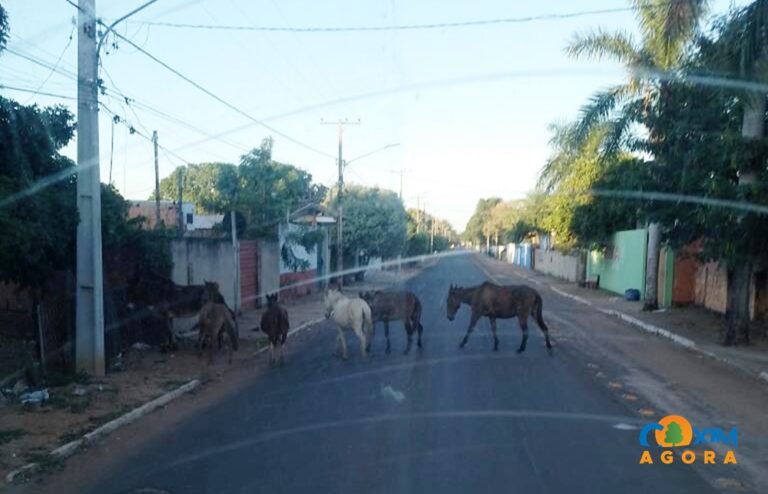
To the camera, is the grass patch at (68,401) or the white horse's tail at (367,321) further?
the white horse's tail at (367,321)

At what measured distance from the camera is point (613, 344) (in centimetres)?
1778

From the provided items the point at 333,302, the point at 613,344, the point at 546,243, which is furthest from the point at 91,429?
the point at 546,243

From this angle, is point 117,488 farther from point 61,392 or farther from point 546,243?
point 546,243

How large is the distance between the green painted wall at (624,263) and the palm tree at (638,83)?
4.96 m

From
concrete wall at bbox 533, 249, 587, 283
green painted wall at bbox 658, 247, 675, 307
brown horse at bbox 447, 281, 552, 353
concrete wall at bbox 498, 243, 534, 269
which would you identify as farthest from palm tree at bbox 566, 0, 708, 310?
concrete wall at bbox 498, 243, 534, 269

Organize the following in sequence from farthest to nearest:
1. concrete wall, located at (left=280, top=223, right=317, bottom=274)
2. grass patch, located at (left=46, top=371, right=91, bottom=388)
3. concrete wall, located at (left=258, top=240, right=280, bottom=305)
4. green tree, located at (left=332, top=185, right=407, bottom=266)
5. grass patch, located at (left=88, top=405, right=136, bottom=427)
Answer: green tree, located at (left=332, top=185, right=407, bottom=266)
concrete wall, located at (left=280, top=223, right=317, bottom=274)
concrete wall, located at (left=258, top=240, right=280, bottom=305)
grass patch, located at (left=46, top=371, right=91, bottom=388)
grass patch, located at (left=88, top=405, right=136, bottom=427)

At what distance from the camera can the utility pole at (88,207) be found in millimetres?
12398

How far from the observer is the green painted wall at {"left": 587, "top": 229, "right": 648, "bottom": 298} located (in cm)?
3222

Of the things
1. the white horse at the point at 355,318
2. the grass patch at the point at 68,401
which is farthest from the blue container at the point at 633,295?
the grass patch at the point at 68,401

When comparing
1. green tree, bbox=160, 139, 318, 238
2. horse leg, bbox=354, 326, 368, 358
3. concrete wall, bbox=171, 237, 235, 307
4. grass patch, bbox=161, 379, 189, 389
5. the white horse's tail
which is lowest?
grass patch, bbox=161, 379, 189, 389

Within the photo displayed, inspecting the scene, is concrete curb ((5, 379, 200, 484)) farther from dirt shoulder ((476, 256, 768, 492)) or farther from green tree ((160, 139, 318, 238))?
green tree ((160, 139, 318, 238))

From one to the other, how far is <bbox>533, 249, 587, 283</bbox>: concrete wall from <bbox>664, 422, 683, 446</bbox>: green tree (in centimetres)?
3809

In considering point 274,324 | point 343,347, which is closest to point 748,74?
point 343,347

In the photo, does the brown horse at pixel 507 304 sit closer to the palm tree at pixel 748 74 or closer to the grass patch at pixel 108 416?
the palm tree at pixel 748 74
